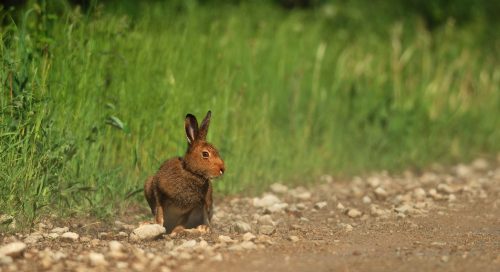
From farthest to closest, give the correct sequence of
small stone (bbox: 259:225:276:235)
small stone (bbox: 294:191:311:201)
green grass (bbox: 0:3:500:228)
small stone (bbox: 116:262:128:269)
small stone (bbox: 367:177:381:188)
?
1. small stone (bbox: 367:177:381:188)
2. small stone (bbox: 294:191:311:201)
3. green grass (bbox: 0:3:500:228)
4. small stone (bbox: 259:225:276:235)
5. small stone (bbox: 116:262:128:269)

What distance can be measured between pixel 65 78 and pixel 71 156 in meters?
0.82

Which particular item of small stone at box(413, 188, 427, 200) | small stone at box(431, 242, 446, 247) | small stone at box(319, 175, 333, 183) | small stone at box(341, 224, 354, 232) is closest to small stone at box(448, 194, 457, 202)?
small stone at box(413, 188, 427, 200)

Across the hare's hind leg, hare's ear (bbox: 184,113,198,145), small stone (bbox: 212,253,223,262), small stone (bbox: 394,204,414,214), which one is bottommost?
small stone (bbox: 212,253,223,262)

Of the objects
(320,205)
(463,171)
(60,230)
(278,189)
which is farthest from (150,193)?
(463,171)

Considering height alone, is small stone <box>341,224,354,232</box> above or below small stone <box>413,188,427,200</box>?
below

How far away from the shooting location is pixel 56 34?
9.58 meters

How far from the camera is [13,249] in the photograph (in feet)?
22.3

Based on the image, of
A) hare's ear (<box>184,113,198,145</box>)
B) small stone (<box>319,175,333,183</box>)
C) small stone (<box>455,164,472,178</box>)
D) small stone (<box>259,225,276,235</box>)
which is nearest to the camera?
small stone (<box>259,225,276,235</box>)

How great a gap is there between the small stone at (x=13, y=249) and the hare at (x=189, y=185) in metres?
1.51

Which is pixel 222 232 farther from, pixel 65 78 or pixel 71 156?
pixel 65 78

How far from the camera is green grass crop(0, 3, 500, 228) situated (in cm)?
855

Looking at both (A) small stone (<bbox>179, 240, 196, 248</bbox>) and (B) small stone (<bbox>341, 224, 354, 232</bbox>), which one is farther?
(B) small stone (<bbox>341, 224, 354, 232</bbox>)

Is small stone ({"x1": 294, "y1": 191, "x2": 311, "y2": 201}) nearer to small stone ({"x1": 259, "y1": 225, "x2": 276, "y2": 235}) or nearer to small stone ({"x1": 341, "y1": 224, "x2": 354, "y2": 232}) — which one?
small stone ({"x1": 341, "y1": 224, "x2": 354, "y2": 232})

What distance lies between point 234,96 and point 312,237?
11.0 ft
